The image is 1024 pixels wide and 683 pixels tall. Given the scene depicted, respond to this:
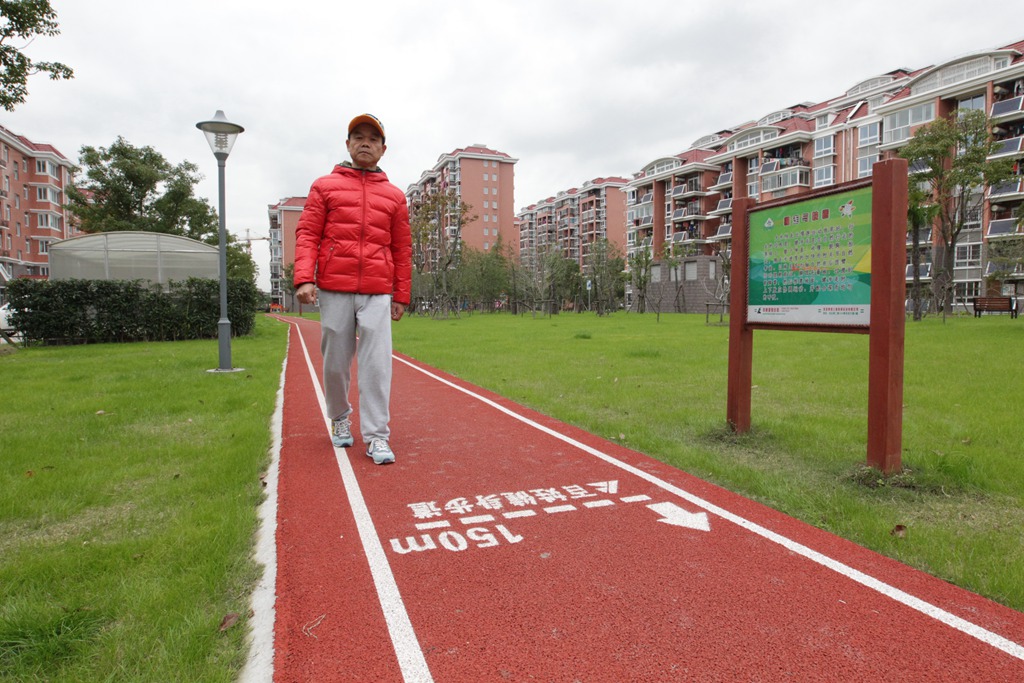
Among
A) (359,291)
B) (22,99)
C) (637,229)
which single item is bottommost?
(359,291)

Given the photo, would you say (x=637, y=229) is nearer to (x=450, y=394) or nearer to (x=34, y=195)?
(x=34, y=195)

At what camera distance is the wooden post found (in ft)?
13.3

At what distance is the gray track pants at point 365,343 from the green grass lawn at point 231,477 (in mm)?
938

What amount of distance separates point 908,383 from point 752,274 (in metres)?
4.68

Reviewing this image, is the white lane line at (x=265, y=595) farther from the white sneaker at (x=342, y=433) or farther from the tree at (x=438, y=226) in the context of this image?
the tree at (x=438, y=226)

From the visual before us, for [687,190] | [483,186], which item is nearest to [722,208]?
[687,190]

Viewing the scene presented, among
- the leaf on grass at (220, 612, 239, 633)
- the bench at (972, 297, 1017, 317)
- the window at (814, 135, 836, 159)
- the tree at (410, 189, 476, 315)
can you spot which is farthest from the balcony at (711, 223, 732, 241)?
the leaf on grass at (220, 612, 239, 633)

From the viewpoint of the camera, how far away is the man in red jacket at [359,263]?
4.60 meters

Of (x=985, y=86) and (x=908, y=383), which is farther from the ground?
(x=985, y=86)

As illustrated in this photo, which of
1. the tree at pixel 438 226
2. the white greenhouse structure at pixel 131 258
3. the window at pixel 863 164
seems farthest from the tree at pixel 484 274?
the white greenhouse structure at pixel 131 258

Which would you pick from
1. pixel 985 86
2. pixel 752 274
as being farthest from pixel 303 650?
pixel 985 86

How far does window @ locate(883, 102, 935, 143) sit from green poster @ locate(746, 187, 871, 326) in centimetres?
4850

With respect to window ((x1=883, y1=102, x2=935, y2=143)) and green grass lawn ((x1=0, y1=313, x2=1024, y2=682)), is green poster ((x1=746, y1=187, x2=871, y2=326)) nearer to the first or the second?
green grass lawn ((x1=0, y1=313, x2=1024, y2=682))

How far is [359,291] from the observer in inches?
183
